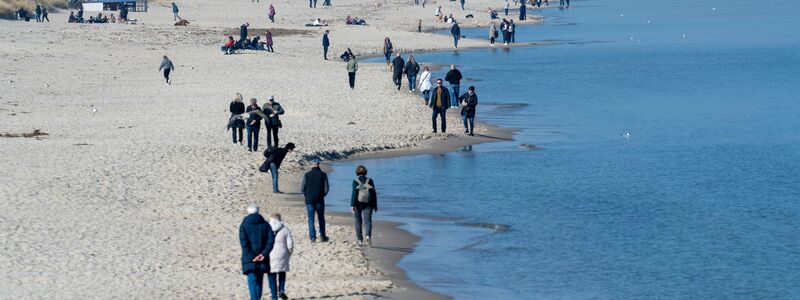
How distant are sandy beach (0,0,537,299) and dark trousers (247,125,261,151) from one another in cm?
30

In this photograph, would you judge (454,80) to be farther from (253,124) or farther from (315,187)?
(315,187)

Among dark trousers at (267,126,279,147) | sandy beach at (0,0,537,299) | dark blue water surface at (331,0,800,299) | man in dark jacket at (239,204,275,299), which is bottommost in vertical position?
dark blue water surface at (331,0,800,299)

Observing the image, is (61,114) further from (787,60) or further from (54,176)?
(787,60)

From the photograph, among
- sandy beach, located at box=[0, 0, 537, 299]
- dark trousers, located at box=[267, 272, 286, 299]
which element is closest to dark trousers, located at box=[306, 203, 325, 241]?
sandy beach, located at box=[0, 0, 537, 299]

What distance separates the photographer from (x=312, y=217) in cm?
2072

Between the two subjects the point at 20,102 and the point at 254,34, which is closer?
the point at 20,102

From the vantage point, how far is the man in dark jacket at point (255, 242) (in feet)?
50.3

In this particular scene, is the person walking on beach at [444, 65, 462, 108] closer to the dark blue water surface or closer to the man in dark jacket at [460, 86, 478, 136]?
the dark blue water surface

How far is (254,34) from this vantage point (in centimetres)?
7156

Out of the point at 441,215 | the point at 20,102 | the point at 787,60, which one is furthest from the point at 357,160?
the point at 787,60

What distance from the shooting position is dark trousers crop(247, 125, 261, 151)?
96.5 feet

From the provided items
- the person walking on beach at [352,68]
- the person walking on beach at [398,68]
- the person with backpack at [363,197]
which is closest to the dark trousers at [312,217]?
the person with backpack at [363,197]

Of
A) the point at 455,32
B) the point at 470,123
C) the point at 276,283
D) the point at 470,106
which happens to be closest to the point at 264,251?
the point at 276,283

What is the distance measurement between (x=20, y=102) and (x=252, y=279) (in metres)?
24.9
